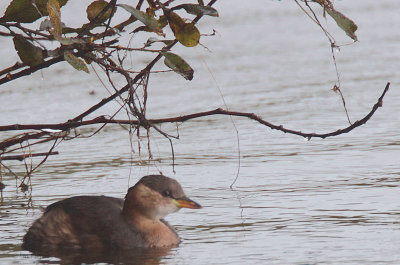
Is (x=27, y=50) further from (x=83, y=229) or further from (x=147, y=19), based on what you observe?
(x=83, y=229)

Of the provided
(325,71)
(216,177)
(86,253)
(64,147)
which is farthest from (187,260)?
(325,71)

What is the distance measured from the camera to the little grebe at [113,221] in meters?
5.91

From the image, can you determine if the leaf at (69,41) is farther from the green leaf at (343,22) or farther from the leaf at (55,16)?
the green leaf at (343,22)

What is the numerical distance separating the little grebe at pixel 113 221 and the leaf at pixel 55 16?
1625mm

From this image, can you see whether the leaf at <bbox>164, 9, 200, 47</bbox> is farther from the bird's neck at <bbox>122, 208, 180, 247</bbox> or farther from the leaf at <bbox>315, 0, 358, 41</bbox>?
the bird's neck at <bbox>122, 208, 180, 247</bbox>

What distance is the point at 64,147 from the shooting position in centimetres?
866

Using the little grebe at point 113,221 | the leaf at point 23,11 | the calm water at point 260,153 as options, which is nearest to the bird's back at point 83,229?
the little grebe at point 113,221

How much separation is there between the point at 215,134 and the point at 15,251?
11.6ft

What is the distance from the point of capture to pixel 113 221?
6.01 m

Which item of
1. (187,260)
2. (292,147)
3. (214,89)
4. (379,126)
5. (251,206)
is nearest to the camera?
(187,260)

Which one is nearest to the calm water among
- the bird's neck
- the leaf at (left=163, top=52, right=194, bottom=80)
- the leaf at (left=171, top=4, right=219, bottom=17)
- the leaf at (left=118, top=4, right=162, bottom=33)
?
the bird's neck

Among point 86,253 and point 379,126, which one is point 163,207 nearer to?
point 86,253

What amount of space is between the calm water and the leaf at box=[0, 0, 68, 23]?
52.4 inches

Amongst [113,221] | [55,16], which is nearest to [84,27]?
[55,16]
